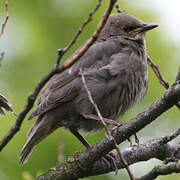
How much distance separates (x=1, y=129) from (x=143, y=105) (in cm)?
277

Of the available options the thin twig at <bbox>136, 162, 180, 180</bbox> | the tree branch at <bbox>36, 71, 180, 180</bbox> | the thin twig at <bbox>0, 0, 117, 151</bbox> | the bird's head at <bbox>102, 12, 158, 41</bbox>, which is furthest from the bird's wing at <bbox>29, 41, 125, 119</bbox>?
the thin twig at <bbox>0, 0, 117, 151</bbox>

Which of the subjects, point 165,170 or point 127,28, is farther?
point 127,28

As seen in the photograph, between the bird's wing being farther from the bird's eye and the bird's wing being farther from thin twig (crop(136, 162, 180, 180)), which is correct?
thin twig (crop(136, 162, 180, 180))

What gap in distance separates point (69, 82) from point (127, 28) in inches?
61.3

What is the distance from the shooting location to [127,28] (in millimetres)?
6234

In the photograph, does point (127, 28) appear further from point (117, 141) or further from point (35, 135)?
point (117, 141)

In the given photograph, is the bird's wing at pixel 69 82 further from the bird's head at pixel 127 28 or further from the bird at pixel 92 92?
the bird's head at pixel 127 28

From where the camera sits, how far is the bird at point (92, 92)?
5145mm

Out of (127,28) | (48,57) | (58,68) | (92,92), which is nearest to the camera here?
(58,68)

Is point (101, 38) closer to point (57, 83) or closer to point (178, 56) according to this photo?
point (57, 83)

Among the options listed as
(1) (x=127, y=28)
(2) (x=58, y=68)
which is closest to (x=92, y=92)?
(1) (x=127, y=28)

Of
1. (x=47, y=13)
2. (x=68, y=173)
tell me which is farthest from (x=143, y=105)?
(x=68, y=173)

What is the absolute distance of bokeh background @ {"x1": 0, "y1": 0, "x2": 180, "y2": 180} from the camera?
699 cm

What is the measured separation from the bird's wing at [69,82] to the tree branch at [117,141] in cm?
79
